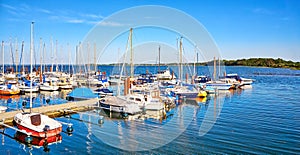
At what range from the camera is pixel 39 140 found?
1515cm

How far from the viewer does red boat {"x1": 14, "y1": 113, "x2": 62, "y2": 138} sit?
600 inches

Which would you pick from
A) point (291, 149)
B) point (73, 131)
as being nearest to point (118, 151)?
point (73, 131)

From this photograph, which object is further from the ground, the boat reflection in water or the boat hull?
the boat hull

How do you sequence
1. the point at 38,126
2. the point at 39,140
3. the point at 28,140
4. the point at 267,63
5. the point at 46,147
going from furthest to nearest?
the point at 267,63, the point at 38,126, the point at 39,140, the point at 28,140, the point at 46,147

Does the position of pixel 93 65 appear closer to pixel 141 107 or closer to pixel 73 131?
pixel 141 107

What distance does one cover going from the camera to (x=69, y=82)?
44469 mm

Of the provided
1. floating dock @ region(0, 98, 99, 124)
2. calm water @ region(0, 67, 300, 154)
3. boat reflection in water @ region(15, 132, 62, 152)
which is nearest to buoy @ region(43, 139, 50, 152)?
boat reflection in water @ region(15, 132, 62, 152)

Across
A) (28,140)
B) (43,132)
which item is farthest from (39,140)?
(28,140)

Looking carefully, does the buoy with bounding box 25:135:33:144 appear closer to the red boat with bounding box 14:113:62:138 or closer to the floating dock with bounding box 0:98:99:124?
the red boat with bounding box 14:113:62:138

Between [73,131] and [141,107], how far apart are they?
24.0 feet

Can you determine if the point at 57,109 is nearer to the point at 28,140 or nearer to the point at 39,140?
the point at 39,140

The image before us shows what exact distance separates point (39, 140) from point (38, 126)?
80 cm

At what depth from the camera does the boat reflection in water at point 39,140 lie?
47.7 ft

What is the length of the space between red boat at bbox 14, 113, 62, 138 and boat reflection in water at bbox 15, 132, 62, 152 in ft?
0.70
